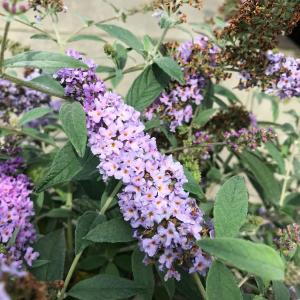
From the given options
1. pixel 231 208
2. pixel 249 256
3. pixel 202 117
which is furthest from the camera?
pixel 202 117

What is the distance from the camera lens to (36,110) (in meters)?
1.04

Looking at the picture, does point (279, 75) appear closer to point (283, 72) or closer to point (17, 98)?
point (283, 72)

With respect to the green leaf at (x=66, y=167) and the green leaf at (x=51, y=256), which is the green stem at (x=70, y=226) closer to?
the green leaf at (x=51, y=256)

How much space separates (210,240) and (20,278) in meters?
0.26

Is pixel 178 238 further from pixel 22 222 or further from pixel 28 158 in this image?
pixel 28 158

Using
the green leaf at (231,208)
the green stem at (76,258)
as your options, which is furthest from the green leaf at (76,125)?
the green leaf at (231,208)

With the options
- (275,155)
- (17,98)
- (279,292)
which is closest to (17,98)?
(17,98)

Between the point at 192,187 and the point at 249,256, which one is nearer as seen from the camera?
the point at 249,256

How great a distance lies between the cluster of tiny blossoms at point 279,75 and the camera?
40.7 inches

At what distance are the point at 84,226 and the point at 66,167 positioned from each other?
4.1 inches

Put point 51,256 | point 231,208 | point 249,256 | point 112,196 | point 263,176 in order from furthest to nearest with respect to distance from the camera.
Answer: point 263,176, point 51,256, point 112,196, point 231,208, point 249,256

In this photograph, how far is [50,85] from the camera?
2.99ft

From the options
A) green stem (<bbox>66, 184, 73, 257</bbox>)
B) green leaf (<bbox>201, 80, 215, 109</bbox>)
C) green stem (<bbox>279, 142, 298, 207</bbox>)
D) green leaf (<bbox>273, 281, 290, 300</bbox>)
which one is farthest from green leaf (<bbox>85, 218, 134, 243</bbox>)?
green stem (<bbox>279, 142, 298, 207</bbox>)

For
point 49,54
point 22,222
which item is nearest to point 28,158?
point 22,222
